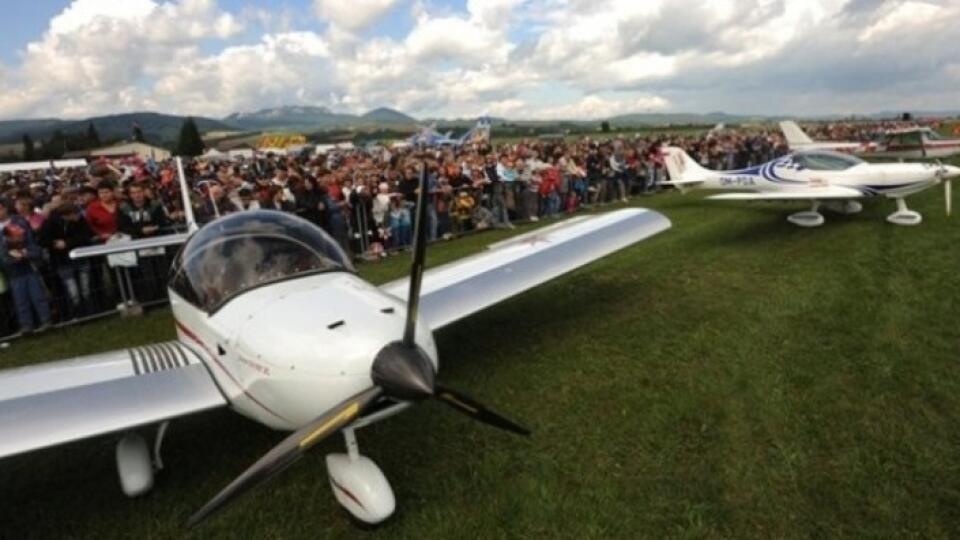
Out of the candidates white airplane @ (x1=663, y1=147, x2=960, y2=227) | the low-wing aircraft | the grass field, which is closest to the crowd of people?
the grass field

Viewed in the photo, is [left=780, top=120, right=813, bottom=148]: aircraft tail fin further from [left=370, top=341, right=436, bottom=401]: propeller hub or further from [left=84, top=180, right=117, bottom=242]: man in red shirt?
[left=370, top=341, right=436, bottom=401]: propeller hub

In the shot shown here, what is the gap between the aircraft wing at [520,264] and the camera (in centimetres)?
565

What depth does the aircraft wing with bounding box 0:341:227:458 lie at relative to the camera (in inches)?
139

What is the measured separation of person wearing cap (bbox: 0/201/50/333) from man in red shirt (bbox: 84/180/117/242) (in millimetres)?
780

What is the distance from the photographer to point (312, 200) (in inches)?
438

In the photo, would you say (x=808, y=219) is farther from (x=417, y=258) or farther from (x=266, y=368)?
(x=266, y=368)

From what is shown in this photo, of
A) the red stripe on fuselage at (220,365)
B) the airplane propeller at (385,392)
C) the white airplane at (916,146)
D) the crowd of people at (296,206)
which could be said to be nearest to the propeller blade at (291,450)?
the airplane propeller at (385,392)

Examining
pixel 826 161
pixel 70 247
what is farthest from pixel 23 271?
pixel 826 161

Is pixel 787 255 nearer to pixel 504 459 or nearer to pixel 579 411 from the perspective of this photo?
pixel 579 411

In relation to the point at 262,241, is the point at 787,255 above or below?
below

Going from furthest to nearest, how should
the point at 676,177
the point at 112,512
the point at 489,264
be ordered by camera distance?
1. the point at 676,177
2. the point at 489,264
3. the point at 112,512

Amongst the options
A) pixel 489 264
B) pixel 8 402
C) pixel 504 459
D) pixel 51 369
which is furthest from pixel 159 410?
pixel 489 264

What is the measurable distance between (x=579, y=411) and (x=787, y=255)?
21.9 feet

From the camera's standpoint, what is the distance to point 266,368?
364cm
